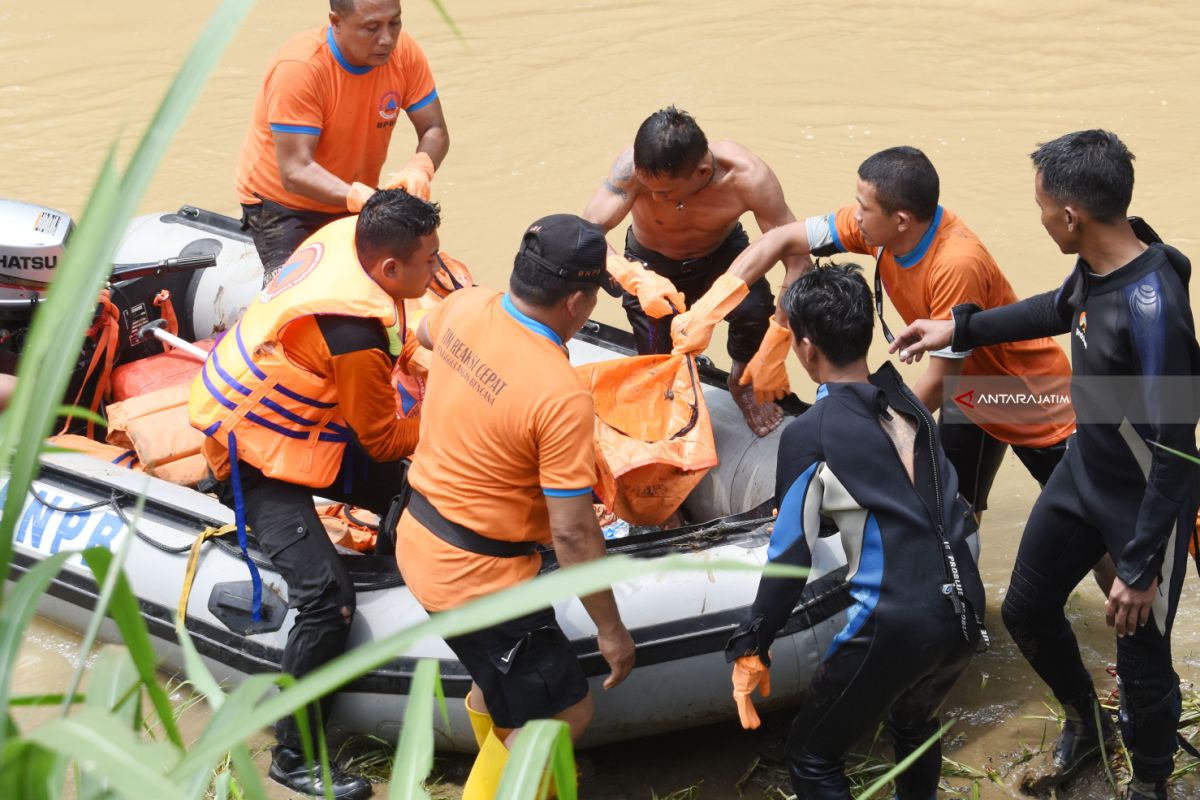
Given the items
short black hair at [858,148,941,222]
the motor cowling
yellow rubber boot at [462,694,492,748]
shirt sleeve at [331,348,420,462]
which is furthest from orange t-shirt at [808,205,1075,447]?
the motor cowling

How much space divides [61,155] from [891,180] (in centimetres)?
698

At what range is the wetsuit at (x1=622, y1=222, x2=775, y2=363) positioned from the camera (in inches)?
173

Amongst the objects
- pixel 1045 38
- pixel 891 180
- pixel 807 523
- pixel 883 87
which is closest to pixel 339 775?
pixel 807 523

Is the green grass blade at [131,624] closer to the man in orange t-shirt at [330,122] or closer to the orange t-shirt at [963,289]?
the orange t-shirt at [963,289]

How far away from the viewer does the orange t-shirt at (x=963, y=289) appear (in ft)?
11.6

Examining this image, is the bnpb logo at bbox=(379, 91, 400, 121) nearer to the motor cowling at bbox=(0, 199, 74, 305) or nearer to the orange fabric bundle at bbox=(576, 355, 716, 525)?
the motor cowling at bbox=(0, 199, 74, 305)

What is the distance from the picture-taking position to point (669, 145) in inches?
157

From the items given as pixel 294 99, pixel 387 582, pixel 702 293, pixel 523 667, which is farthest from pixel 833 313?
pixel 294 99

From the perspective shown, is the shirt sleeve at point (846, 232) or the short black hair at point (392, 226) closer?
the short black hair at point (392, 226)

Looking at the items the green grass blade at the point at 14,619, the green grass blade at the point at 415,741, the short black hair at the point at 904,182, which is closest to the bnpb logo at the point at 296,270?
the short black hair at the point at 904,182

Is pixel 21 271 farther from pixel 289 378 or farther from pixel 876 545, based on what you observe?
pixel 876 545

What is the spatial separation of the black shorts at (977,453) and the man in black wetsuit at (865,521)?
41.4 inches

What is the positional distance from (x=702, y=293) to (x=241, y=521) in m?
1.92

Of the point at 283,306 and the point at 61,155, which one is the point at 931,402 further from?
the point at 61,155
